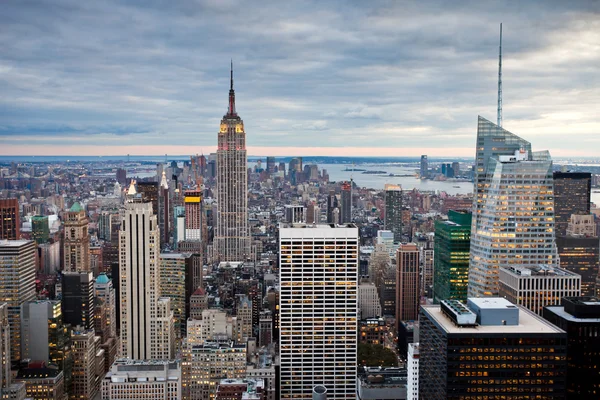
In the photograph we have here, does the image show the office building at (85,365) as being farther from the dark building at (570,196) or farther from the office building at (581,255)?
the dark building at (570,196)

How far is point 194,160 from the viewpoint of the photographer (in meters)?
88.7

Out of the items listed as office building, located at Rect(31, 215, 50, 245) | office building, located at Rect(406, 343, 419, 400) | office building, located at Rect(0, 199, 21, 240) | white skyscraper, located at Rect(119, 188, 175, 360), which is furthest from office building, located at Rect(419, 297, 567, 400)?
office building, located at Rect(31, 215, 50, 245)

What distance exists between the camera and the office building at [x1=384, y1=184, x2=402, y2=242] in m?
84.8

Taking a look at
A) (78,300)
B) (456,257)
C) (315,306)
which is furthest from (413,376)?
(78,300)

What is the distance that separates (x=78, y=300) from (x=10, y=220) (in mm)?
9303

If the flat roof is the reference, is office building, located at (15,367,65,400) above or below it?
below

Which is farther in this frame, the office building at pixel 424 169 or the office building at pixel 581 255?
the office building at pixel 424 169

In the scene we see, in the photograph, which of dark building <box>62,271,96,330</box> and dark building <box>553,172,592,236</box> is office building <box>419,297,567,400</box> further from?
dark building <box>62,271,96,330</box>

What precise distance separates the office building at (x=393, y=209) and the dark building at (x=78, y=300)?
44113 mm

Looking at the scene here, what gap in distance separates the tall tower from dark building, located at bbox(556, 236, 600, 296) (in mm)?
50733

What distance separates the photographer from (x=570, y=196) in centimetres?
5725

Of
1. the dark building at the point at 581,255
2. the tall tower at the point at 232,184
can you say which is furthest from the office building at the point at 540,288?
the tall tower at the point at 232,184

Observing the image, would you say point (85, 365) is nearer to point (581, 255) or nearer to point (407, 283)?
point (407, 283)

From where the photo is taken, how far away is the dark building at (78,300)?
4878 centimetres
